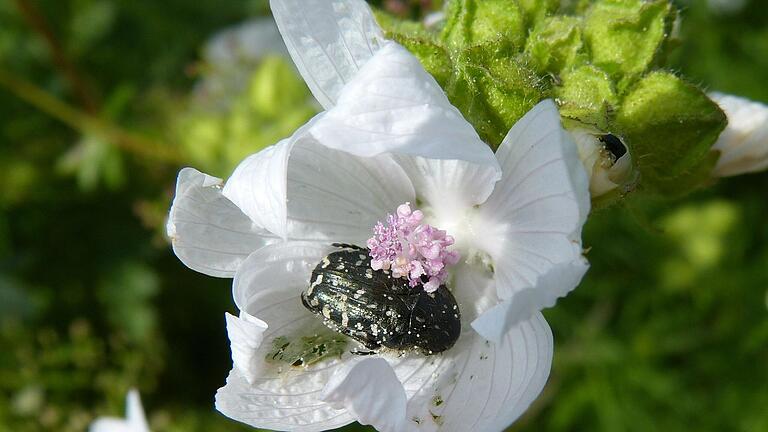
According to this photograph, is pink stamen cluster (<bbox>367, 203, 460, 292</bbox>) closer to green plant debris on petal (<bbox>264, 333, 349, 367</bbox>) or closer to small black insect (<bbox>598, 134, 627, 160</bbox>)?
green plant debris on petal (<bbox>264, 333, 349, 367</bbox>)

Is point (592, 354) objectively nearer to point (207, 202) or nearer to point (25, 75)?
point (207, 202)

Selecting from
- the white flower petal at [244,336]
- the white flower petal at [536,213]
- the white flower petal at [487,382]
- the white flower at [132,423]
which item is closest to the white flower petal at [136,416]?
the white flower at [132,423]

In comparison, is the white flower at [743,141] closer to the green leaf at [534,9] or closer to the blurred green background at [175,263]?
the green leaf at [534,9]

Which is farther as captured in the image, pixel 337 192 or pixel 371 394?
pixel 337 192

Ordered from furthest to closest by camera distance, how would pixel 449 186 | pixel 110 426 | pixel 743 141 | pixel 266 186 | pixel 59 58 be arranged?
pixel 59 58 → pixel 110 426 → pixel 743 141 → pixel 449 186 → pixel 266 186

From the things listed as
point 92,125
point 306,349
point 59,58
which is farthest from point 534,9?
point 59,58

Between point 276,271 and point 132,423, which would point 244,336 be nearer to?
point 276,271

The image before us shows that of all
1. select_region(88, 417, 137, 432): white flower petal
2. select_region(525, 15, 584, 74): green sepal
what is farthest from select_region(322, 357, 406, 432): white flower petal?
select_region(88, 417, 137, 432): white flower petal
